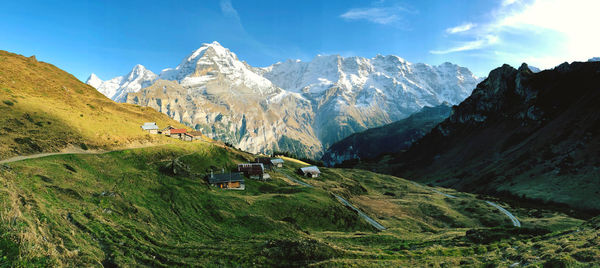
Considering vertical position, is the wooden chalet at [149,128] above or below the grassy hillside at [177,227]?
above

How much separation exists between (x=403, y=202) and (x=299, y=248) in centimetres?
8028

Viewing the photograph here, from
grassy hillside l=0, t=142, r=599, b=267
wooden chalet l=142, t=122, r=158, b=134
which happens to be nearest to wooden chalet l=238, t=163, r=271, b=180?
grassy hillside l=0, t=142, r=599, b=267

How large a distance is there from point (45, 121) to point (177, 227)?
55.4m

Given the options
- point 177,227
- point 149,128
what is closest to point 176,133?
point 149,128

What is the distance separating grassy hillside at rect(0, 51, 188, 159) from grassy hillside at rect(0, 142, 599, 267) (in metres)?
9.23

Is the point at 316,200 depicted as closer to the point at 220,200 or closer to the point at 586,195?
the point at 220,200

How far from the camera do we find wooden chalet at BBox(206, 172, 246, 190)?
71750 mm

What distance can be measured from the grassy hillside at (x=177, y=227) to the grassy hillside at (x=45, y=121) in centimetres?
923

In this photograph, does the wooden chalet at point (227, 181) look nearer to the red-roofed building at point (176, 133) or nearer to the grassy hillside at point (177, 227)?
the grassy hillside at point (177, 227)

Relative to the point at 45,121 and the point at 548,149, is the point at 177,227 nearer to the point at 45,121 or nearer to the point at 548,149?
the point at 45,121

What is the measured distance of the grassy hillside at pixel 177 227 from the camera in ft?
73.3

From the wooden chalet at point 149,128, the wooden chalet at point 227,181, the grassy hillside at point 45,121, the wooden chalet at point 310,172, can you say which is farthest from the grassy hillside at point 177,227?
the wooden chalet at point 310,172

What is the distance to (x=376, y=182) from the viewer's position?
5925 inches

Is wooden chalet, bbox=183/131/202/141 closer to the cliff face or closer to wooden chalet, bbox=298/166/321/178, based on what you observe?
wooden chalet, bbox=298/166/321/178
